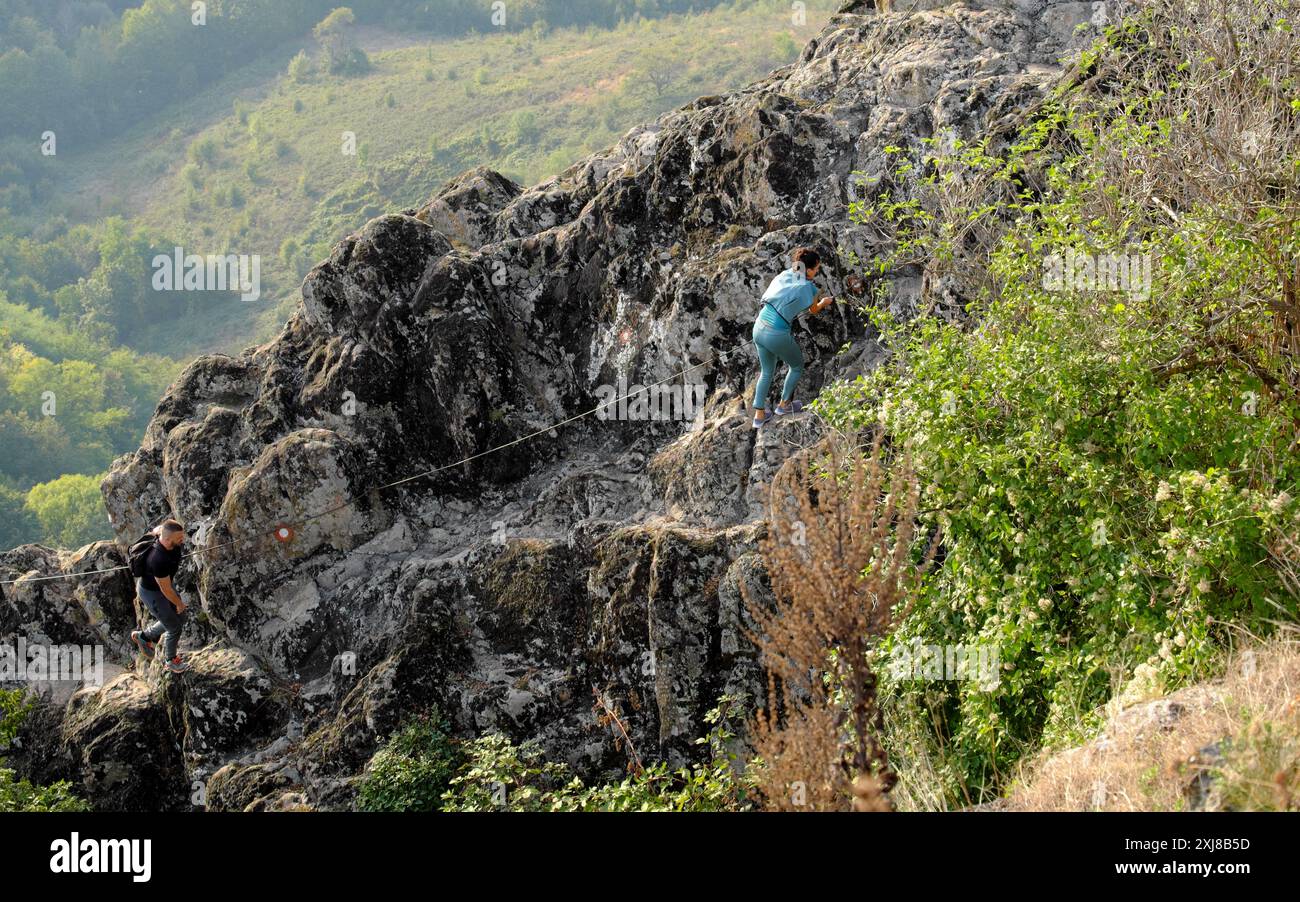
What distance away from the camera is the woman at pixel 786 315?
9945mm

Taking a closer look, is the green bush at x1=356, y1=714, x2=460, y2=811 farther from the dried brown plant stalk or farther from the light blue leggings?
the dried brown plant stalk

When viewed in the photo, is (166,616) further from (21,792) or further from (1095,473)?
(1095,473)

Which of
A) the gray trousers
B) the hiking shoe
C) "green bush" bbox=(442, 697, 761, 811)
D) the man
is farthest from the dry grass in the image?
the hiking shoe

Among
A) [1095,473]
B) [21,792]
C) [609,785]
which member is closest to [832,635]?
[1095,473]

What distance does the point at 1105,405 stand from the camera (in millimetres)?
7453

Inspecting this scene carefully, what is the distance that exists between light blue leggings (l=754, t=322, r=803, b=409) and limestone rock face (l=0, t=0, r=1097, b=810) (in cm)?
33

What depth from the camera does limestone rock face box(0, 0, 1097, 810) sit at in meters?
10.6

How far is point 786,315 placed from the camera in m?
9.97

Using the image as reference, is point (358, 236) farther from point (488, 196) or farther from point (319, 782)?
point (319, 782)

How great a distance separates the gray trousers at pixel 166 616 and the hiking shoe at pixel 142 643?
371 mm

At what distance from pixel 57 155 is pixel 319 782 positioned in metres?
153

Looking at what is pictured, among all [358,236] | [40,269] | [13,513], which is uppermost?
[358,236]

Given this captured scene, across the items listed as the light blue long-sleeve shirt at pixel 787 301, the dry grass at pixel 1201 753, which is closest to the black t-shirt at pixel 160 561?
the light blue long-sleeve shirt at pixel 787 301

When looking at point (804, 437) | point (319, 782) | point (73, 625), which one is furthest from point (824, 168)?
point (73, 625)
